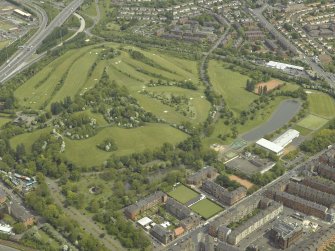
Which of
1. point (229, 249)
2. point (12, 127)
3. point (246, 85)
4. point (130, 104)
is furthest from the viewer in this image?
point (246, 85)

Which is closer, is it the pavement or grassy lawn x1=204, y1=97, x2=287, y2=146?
the pavement

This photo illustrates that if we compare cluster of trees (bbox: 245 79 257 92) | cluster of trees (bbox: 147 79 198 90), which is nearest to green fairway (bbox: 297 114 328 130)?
cluster of trees (bbox: 245 79 257 92)

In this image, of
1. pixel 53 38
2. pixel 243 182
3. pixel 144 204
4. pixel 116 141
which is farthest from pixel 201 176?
pixel 53 38

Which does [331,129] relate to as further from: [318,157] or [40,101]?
[40,101]

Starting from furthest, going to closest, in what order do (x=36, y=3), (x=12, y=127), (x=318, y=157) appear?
(x=36, y=3) → (x=12, y=127) → (x=318, y=157)

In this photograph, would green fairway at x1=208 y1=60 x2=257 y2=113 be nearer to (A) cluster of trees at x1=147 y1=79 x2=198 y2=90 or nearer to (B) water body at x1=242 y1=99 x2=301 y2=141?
(A) cluster of trees at x1=147 y1=79 x2=198 y2=90

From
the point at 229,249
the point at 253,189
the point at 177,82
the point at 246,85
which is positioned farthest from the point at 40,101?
the point at 229,249

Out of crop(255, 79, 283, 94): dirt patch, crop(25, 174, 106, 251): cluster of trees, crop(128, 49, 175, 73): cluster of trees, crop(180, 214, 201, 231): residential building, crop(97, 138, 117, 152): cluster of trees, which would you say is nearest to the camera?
crop(25, 174, 106, 251): cluster of trees

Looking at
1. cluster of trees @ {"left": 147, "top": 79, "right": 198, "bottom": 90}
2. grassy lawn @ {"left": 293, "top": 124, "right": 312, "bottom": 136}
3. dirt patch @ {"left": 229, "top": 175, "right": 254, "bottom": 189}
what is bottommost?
dirt patch @ {"left": 229, "top": 175, "right": 254, "bottom": 189}
